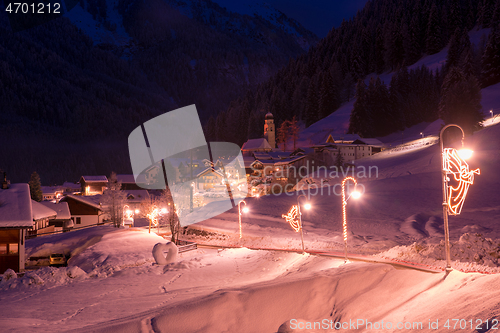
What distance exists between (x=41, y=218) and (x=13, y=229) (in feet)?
36.2

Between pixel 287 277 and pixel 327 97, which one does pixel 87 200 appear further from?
pixel 327 97

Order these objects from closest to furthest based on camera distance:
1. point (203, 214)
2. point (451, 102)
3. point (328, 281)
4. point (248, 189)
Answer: point (328, 281), point (203, 214), point (451, 102), point (248, 189)

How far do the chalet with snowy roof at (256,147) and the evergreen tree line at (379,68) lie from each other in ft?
44.3

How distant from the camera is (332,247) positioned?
97.8 feet

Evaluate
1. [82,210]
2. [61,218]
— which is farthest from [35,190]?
[61,218]

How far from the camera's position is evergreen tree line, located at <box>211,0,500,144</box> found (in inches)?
3885

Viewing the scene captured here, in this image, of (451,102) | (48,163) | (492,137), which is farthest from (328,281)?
(48,163)

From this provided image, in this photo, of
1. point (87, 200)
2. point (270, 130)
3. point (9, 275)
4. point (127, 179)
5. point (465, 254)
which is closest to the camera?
point (465, 254)

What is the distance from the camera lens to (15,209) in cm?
2597

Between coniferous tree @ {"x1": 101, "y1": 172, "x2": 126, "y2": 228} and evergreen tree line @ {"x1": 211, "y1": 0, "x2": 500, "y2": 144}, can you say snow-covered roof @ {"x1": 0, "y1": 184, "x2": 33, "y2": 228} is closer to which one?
coniferous tree @ {"x1": 101, "y1": 172, "x2": 126, "y2": 228}

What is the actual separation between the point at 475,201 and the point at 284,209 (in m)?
23.4

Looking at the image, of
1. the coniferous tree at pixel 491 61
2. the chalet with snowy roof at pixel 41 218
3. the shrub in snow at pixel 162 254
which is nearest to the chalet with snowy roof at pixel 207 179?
the chalet with snowy roof at pixel 41 218

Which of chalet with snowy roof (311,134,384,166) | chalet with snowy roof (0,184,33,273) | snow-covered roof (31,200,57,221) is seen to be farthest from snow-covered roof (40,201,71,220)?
chalet with snowy roof (311,134,384,166)

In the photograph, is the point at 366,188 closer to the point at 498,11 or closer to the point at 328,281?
the point at 328,281
